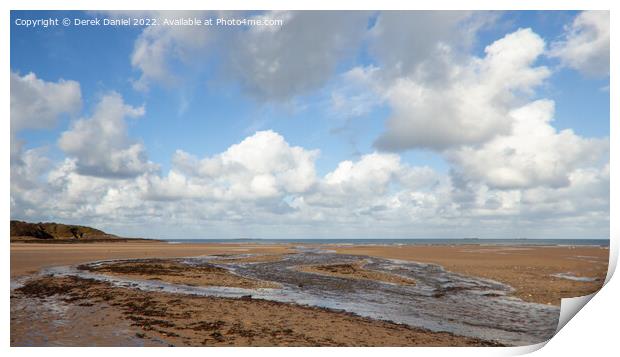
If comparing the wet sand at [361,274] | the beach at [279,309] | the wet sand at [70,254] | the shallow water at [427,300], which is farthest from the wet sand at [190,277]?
the wet sand at [361,274]

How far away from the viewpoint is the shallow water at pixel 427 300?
12.0m

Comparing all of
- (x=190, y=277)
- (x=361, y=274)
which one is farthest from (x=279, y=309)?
(x=361, y=274)

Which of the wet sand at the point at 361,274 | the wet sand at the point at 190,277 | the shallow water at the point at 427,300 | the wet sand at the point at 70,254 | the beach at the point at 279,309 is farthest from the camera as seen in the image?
the wet sand at the point at 70,254

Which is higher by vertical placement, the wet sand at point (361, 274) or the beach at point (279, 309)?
the beach at point (279, 309)

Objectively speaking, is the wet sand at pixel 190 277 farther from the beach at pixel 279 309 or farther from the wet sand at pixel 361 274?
the wet sand at pixel 361 274

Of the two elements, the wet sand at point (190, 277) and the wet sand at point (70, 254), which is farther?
the wet sand at point (70, 254)

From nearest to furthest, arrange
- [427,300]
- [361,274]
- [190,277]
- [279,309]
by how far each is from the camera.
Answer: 1. [279,309]
2. [427,300]
3. [190,277]
4. [361,274]

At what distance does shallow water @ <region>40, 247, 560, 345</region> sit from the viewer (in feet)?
39.4

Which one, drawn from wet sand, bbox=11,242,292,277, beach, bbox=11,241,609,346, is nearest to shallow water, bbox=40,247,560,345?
beach, bbox=11,241,609,346

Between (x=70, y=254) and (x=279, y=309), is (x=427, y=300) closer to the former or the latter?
(x=279, y=309)

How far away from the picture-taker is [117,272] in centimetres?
2308

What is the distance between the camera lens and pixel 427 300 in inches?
623

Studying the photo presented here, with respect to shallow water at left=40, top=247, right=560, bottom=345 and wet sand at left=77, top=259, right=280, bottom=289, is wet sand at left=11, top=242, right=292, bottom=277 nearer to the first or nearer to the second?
shallow water at left=40, top=247, right=560, bottom=345
